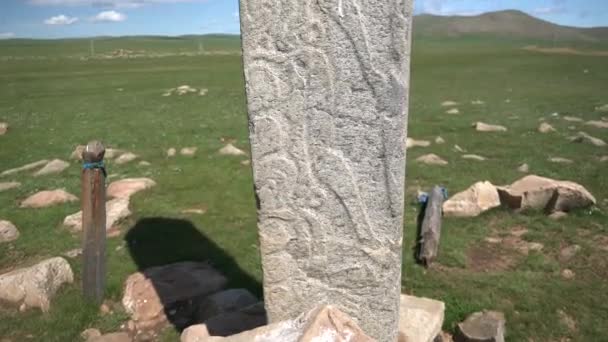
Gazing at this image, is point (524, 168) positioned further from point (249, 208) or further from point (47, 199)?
point (47, 199)

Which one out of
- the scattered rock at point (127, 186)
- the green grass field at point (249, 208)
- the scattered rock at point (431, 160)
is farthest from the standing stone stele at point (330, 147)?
the scattered rock at point (431, 160)

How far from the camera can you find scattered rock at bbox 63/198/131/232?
7508mm

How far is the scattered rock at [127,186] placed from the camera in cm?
881

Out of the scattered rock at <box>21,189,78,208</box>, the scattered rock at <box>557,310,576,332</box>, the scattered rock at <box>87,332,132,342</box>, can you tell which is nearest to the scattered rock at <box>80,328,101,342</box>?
the scattered rock at <box>87,332,132,342</box>

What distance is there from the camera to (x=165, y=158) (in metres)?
11.7

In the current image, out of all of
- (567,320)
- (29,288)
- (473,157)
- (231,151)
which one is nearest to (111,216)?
(29,288)

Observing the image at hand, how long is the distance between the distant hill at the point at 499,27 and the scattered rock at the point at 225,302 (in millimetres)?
144972

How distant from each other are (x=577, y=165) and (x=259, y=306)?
801 centimetres

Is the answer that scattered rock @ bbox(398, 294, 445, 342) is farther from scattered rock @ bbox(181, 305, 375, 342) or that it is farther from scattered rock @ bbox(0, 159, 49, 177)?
scattered rock @ bbox(0, 159, 49, 177)

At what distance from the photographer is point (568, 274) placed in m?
5.80

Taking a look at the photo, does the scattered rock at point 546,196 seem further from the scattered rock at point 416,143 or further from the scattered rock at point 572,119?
the scattered rock at point 572,119

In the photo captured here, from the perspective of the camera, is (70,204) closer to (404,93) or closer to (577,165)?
(404,93)

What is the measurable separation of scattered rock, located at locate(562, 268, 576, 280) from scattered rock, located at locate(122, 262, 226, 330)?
13.1ft

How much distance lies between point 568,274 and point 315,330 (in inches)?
165
